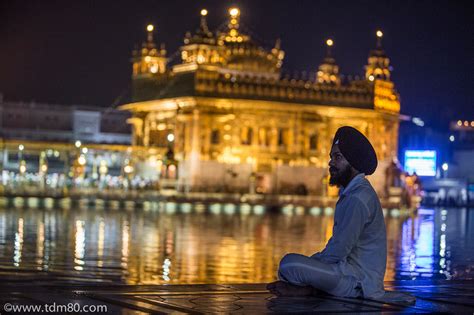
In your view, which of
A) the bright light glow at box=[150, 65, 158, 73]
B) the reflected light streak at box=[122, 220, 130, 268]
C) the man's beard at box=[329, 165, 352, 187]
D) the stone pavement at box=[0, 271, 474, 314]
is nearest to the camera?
the stone pavement at box=[0, 271, 474, 314]

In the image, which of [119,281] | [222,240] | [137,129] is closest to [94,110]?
[137,129]

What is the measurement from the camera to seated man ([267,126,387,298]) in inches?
325

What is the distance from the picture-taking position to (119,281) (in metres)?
13.1

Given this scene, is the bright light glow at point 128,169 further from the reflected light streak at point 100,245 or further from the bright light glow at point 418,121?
the reflected light streak at point 100,245

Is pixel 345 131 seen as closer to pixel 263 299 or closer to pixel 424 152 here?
pixel 263 299

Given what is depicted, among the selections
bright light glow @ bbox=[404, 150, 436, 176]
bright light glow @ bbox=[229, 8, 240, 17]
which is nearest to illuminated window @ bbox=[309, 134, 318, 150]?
bright light glow @ bbox=[229, 8, 240, 17]

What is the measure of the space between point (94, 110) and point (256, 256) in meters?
67.0

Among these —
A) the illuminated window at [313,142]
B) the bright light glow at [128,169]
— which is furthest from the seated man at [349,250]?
the bright light glow at [128,169]

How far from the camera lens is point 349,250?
8.24 meters

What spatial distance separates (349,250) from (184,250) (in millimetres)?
11857

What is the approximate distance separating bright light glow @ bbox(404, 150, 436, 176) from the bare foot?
2985 inches

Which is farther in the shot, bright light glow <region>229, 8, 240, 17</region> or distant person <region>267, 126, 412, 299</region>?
bright light glow <region>229, 8, 240, 17</region>

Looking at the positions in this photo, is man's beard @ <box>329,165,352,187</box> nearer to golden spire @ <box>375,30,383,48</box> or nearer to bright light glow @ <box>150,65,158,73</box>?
bright light glow @ <box>150,65,158,73</box>

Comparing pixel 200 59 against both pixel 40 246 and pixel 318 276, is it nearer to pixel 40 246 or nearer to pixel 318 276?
pixel 40 246
